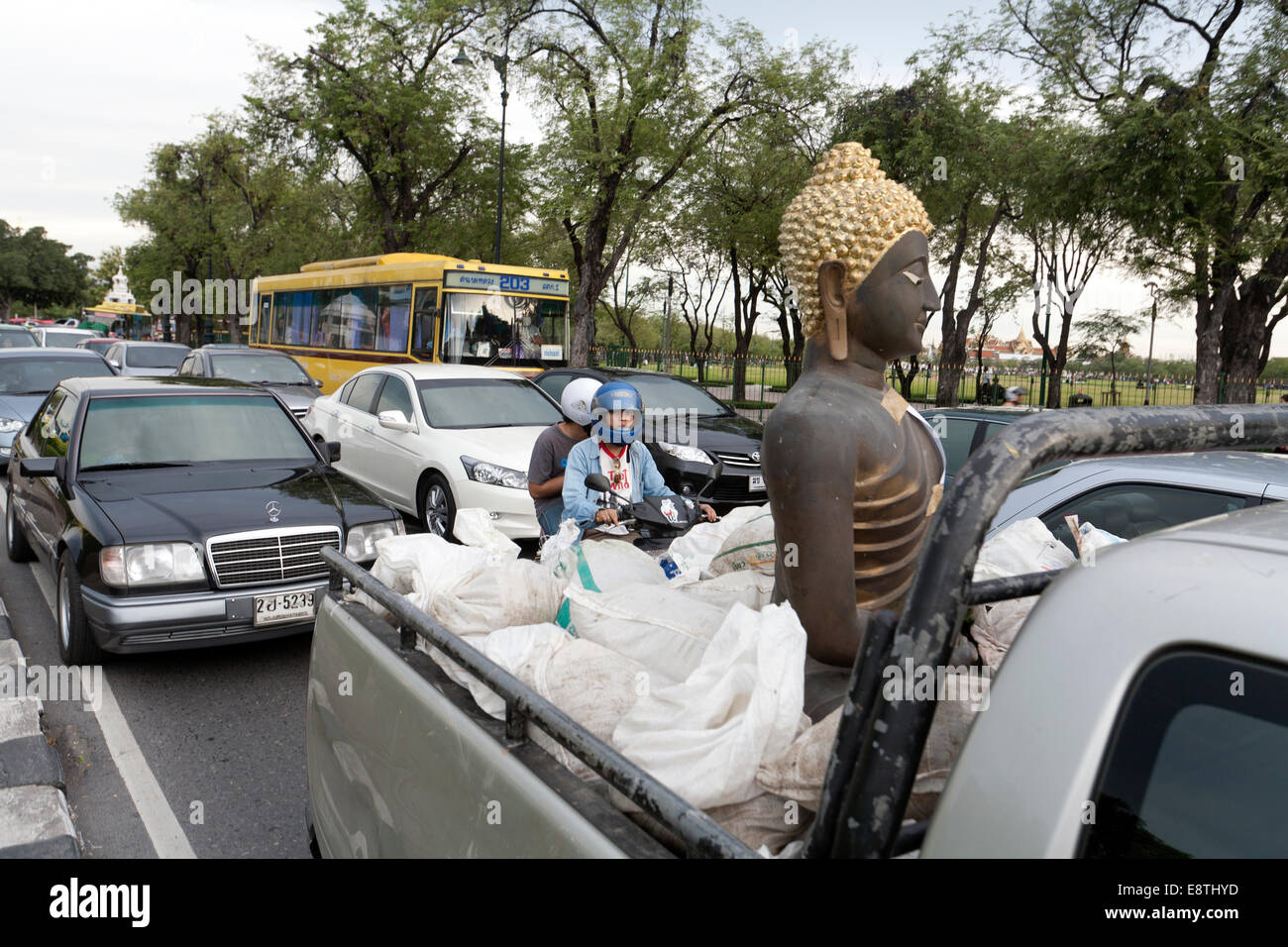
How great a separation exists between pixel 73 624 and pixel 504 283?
36.8 ft

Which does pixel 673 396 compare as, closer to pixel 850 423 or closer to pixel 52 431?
pixel 52 431

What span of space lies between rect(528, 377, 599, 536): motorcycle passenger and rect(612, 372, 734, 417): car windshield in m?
6.04

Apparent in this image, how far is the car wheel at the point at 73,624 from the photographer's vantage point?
5.16 meters

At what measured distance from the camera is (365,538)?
18.5ft

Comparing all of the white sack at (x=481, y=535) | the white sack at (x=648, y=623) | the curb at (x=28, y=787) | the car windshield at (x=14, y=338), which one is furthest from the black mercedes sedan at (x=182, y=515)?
the car windshield at (x=14, y=338)

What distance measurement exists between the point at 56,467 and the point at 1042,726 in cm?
625

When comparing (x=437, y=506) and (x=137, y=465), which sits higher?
(x=137, y=465)

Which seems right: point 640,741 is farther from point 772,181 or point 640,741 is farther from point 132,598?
point 772,181

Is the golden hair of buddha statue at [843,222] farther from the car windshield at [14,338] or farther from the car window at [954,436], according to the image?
the car windshield at [14,338]

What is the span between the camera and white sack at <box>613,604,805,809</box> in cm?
154

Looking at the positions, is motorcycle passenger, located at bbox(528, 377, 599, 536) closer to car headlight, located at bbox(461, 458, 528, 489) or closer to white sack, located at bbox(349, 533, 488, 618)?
white sack, located at bbox(349, 533, 488, 618)

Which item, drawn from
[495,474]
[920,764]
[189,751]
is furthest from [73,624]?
[920,764]

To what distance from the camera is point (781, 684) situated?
1618mm
